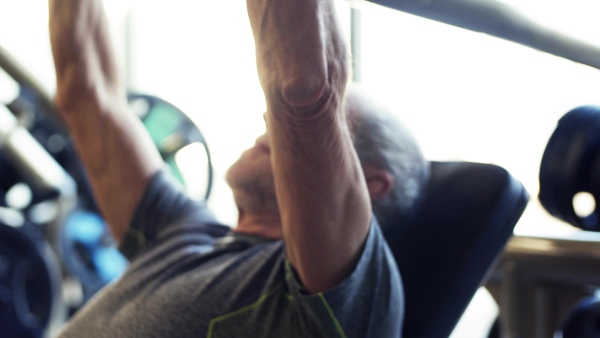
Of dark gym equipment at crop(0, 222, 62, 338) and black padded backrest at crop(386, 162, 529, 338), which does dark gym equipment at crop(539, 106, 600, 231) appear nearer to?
black padded backrest at crop(386, 162, 529, 338)

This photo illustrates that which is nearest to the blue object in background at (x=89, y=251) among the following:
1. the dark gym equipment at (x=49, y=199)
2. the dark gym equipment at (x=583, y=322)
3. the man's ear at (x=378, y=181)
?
the dark gym equipment at (x=49, y=199)

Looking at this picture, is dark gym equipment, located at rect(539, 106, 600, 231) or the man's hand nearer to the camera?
dark gym equipment, located at rect(539, 106, 600, 231)

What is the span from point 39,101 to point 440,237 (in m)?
1.26

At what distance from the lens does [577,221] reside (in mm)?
1099

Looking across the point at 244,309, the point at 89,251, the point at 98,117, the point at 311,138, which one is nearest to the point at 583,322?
the point at 244,309

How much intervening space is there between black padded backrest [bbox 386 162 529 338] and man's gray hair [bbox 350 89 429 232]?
0.16ft

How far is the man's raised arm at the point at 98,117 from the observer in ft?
4.35

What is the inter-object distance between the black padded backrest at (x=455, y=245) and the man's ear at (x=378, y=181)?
0.10 meters

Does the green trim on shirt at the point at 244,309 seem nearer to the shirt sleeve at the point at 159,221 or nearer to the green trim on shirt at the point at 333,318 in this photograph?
the green trim on shirt at the point at 333,318

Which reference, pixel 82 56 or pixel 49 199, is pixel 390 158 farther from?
pixel 49 199

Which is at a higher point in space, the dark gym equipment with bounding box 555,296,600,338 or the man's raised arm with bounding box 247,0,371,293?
the man's raised arm with bounding box 247,0,371,293

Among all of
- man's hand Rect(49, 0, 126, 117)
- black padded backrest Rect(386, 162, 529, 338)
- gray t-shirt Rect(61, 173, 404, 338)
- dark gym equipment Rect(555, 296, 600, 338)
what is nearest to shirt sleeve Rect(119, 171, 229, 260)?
gray t-shirt Rect(61, 173, 404, 338)

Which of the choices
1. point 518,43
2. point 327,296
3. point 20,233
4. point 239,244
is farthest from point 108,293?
point 518,43

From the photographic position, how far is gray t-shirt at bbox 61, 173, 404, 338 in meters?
0.88
